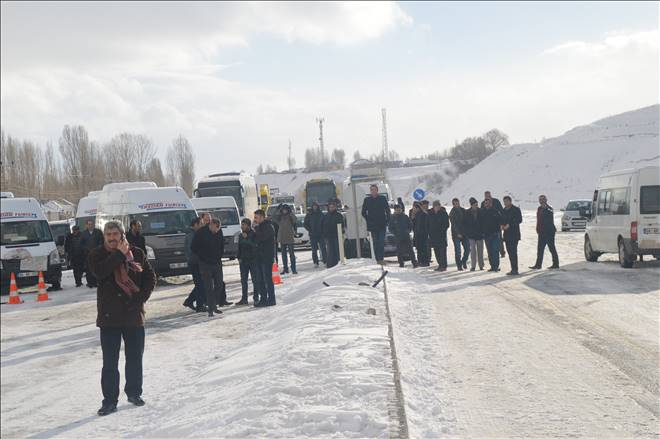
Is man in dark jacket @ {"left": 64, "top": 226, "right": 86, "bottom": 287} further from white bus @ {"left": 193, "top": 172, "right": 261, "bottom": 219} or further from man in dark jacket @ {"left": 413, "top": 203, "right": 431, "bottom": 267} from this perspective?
white bus @ {"left": 193, "top": 172, "right": 261, "bottom": 219}

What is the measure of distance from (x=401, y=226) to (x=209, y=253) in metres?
8.27

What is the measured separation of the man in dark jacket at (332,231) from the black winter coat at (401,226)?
4.69ft

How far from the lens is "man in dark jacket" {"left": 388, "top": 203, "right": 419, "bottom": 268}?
2125cm

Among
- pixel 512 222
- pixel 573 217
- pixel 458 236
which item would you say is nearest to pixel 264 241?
pixel 512 222

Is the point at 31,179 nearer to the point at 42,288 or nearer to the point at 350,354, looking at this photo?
the point at 42,288

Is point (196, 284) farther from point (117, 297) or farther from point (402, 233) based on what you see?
point (402, 233)

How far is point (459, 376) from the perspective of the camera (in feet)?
27.1

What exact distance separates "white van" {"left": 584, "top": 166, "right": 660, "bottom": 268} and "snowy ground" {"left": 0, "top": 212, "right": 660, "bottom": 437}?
280 centimetres

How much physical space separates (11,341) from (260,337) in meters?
4.48

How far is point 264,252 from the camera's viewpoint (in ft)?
50.2

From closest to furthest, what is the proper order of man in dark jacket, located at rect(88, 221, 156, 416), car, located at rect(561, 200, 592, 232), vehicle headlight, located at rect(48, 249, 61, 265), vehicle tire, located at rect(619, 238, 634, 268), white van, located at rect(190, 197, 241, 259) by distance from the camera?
man in dark jacket, located at rect(88, 221, 156, 416)
vehicle tire, located at rect(619, 238, 634, 268)
vehicle headlight, located at rect(48, 249, 61, 265)
white van, located at rect(190, 197, 241, 259)
car, located at rect(561, 200, 592, 232)

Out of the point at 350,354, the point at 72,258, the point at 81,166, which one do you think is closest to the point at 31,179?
the point at 81,166

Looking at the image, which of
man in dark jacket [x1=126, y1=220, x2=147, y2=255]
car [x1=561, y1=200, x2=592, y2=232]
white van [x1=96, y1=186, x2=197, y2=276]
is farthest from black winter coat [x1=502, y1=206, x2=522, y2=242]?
car [x1=561, y1=200, x2=592, y2=232]

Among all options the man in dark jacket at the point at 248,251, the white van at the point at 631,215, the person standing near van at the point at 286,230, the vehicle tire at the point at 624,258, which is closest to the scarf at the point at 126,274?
the man in dark jacket at the point at 248,251
